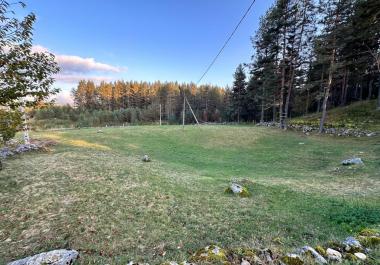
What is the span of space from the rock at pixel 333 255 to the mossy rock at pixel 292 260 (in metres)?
0.44

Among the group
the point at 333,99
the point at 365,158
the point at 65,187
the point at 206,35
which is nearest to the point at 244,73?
the point at 333,99

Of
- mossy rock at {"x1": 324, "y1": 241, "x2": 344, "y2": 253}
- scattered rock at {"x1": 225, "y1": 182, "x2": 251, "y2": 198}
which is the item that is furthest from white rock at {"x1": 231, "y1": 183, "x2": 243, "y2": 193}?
mossy rock at {"x1": 324, "y1": 241, "x2": 344, "y2": 253}

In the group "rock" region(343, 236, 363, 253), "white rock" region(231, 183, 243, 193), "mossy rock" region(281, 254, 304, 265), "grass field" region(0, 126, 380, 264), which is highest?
"rock" region(343, 236, 363, 253)

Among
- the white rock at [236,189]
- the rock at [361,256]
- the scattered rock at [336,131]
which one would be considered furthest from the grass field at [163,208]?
the scattered rock at [336,131]

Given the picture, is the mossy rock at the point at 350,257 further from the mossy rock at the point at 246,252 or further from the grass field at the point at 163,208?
the mossy rock at the point at 246,252

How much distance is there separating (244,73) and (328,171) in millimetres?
34462

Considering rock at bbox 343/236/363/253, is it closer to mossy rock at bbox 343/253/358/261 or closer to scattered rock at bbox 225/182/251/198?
mossy rock at bbox 343/253/358/261

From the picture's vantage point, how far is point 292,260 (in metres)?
2.76

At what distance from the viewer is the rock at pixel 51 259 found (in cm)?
316

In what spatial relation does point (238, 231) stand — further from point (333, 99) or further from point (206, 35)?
point (333, 99)

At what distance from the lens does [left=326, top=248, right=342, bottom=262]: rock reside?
2.79 meters

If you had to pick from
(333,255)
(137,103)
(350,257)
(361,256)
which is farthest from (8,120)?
(137,103)

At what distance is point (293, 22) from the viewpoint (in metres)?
21.5

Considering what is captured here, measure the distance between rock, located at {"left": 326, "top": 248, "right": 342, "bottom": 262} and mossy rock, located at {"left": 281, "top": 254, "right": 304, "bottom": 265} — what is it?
0.44m
